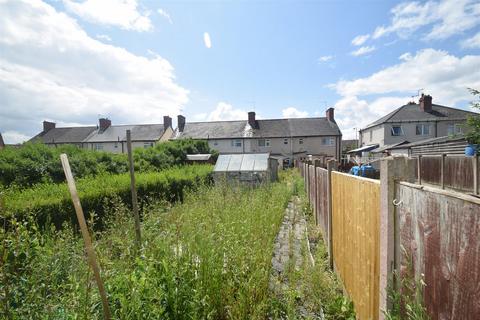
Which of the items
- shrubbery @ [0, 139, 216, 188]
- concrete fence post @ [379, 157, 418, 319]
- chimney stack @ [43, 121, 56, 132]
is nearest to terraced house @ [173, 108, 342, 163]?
shrubbery @ [0, 139, 216, 188]

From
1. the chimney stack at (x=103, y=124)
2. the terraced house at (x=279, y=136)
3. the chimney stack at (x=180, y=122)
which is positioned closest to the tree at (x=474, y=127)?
the terraced house at (x=279, y=136)

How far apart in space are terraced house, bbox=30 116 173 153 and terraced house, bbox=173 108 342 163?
410 cm

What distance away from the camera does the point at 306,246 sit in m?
5.43

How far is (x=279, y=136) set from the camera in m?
39.2

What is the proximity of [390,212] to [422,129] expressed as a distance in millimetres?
34161

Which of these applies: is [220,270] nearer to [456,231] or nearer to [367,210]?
[367,210]

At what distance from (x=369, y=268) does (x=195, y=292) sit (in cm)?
169

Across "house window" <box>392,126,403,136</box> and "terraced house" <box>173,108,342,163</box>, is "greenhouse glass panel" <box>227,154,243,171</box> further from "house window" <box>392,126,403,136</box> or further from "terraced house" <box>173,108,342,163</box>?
"house window" <box>392,126,403,136</box>

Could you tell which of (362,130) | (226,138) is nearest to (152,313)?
(226,138)

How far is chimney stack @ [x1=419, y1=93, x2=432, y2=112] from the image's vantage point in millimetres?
30984

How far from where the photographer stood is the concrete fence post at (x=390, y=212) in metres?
1.93

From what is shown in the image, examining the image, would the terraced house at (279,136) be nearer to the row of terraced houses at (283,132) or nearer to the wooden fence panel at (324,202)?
the row of terraced houses at (283,132)

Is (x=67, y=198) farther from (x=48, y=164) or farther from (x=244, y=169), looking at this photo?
(x=244, y=169)

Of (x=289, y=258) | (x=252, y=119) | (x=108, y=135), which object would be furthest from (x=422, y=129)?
(x=108, y=135)
